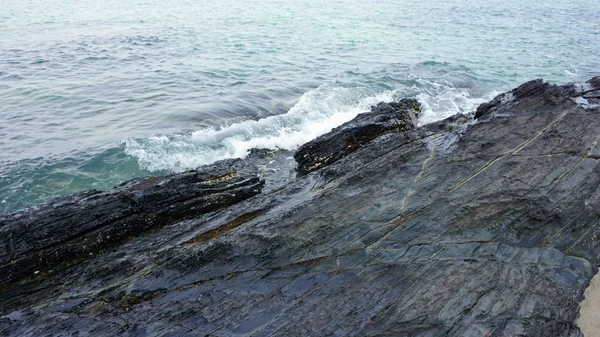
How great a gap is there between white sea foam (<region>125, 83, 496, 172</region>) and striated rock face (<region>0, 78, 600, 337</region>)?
15.7 ft

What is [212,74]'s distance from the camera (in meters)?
22.8

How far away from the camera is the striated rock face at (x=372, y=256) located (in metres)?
5.57

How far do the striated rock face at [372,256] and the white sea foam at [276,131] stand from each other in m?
4.80

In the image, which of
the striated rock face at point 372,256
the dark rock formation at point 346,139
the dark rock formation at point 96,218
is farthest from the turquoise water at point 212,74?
the striated rock face at point 372,256

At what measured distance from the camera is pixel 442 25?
123 feet

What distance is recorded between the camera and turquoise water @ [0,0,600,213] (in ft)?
45.6

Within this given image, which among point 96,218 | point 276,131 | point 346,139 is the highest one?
point 346,139

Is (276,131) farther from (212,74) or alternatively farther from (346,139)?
(212,74)

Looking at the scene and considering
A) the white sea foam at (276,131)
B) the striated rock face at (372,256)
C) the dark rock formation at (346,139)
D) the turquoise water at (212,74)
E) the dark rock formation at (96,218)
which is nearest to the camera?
the striated rock face at (372,256)

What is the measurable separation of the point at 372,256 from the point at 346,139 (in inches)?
217

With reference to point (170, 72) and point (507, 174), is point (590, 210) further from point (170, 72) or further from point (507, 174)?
point (170, 72)

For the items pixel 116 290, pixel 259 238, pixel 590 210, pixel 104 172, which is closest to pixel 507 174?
pixel 590 210

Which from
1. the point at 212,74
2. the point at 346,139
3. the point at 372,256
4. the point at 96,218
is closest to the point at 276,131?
the point at 346,139

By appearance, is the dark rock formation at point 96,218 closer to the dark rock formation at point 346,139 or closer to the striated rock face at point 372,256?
the striated rock face at point 372,256
